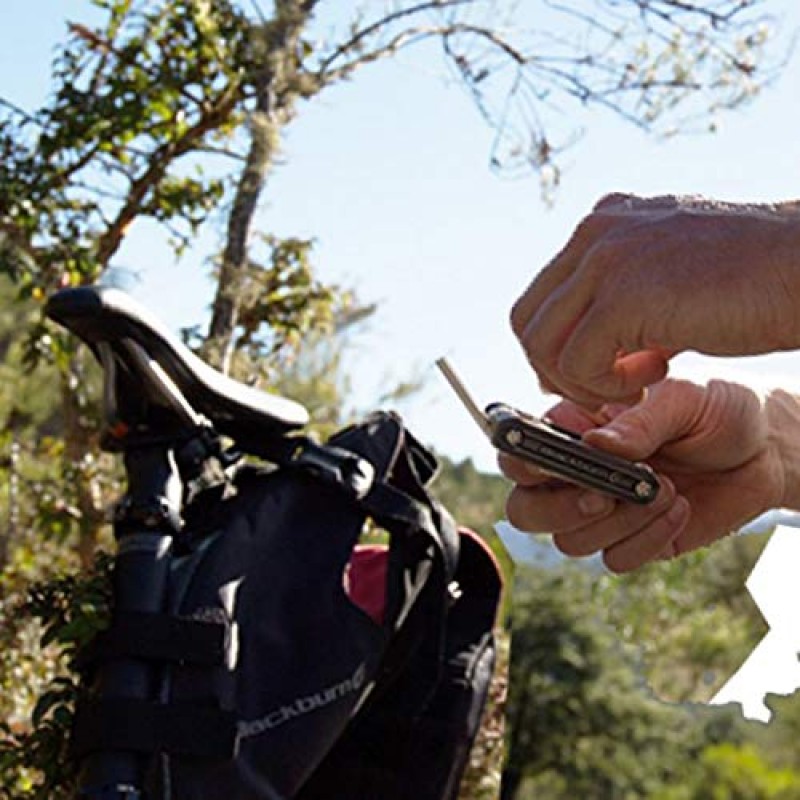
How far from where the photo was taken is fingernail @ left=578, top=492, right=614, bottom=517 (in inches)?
50.5

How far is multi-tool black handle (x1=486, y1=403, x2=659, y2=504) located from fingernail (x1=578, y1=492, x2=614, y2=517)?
30 millimetres

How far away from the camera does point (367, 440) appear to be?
2.49m

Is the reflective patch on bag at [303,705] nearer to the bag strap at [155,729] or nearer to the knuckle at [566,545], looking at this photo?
the bag strap at [155,729]

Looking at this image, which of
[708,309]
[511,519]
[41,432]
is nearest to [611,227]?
[708,309]

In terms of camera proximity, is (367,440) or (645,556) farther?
(367,440)

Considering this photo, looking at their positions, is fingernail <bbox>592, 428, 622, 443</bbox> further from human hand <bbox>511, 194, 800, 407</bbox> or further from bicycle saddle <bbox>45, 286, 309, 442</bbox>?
bicycle saddle <bbox>45, 286, 309, 442</bbox>

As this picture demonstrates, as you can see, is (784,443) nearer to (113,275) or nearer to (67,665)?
(67,665)

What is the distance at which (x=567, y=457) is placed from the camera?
1198 millimetres

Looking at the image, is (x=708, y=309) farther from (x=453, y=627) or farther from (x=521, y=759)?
(x=453, y=627)

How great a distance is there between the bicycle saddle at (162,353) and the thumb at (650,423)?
3.68 ft

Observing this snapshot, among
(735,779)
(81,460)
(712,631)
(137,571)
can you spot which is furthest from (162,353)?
(81,460)

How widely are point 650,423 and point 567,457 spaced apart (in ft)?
0.36

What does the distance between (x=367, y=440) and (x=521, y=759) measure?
4.17 feet

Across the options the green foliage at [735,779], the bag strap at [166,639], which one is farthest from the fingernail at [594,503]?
the bag strap at [166,639]
